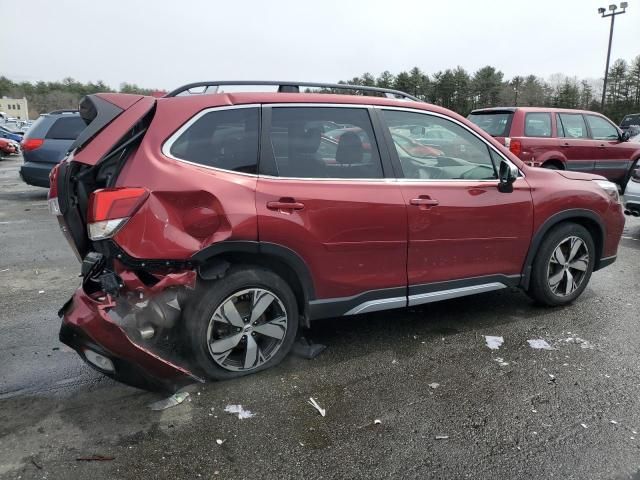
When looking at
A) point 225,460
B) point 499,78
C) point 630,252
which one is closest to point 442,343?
point 225,460

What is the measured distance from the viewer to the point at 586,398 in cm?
307

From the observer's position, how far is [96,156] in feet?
9.42

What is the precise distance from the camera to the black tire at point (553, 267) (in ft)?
13.9

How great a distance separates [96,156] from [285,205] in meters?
1.13

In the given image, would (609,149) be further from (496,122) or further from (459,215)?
(459,215)

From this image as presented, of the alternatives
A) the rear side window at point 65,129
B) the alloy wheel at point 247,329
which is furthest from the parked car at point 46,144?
the alloy wheel at point 247,329

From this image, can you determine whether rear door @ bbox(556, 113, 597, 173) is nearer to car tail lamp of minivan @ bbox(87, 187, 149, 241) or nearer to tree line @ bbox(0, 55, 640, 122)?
car tail lamp of minivan @ bbox(87, 187, 149, 241)

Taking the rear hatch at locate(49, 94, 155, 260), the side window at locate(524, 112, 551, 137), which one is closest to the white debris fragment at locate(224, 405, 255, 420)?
the rear hatch at locate(49, 94, 155, 260)

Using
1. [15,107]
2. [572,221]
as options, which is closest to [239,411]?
[572,221]

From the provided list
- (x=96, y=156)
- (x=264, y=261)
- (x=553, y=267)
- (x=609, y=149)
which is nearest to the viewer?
(x=96, y=156)

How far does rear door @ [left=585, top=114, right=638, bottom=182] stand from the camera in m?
10.5

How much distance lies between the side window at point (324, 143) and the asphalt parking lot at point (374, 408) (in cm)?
135

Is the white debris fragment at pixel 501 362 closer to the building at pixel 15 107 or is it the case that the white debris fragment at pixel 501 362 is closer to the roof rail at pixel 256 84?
the roof rail at pixel 256 84

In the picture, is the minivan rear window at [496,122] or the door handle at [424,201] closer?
the door handle at [424,201]
